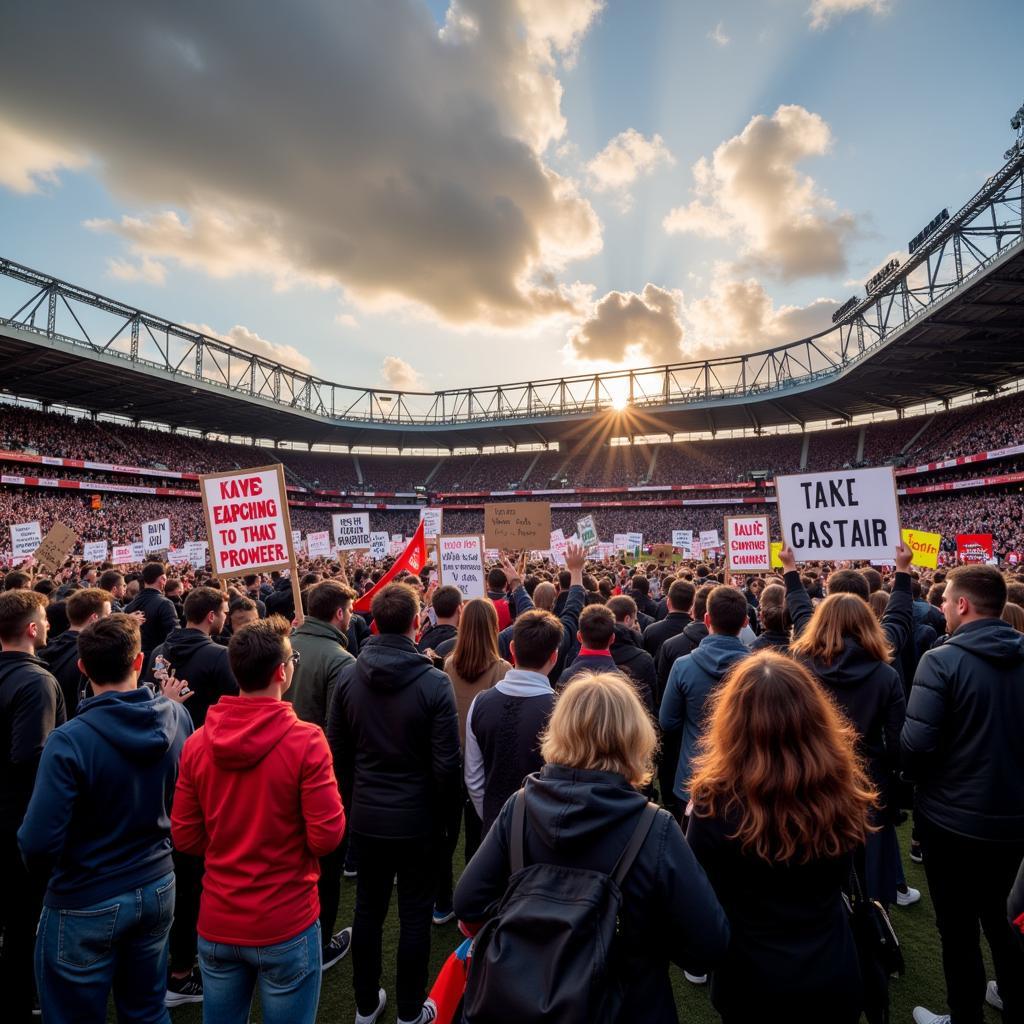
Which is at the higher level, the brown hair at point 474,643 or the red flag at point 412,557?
the red flag at point 412,557

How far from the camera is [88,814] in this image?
99.0 inches

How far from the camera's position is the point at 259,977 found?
246cm

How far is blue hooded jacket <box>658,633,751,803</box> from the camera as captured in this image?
12.7 feet

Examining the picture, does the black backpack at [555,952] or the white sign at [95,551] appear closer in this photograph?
the black backpack at [555,952]

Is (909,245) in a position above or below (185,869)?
above

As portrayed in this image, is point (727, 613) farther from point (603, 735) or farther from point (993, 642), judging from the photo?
point (603, 735)

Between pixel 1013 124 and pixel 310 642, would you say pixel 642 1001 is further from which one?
pixel 1013 124

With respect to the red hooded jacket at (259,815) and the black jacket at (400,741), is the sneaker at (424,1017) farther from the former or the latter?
the red hooded jacket at (259,815)

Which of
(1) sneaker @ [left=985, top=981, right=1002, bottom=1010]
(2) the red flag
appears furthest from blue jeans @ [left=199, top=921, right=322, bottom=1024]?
(2) the red flag

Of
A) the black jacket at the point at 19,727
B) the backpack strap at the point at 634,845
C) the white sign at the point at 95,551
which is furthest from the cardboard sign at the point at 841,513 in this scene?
the white sign at the point at 95,551

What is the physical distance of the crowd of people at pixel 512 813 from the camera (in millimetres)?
1770

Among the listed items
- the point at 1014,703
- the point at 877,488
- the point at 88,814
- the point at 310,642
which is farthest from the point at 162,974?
the point at 877,488

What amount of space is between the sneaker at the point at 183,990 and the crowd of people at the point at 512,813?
0.01 metres

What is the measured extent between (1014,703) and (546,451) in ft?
198
